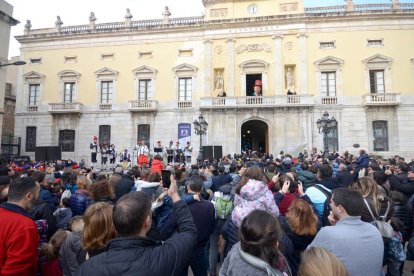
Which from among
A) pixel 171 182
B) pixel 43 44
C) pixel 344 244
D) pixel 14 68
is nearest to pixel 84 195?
pixel 171 182

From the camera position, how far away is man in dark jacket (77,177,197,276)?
6.37 feet

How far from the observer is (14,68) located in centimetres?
3641

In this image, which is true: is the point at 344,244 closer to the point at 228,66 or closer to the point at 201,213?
the point at 201,213

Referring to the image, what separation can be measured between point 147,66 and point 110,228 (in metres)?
25.4

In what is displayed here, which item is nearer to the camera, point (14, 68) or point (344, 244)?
point (344, 244)

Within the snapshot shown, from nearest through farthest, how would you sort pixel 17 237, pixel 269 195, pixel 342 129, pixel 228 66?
pixel 17 237 < pixel 269 195 < pixel 342 129 < pixel 228 66

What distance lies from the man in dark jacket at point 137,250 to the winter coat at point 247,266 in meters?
0.35

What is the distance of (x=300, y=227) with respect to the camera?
11.3 ft

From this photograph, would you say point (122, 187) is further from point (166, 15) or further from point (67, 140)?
point (166, 15)

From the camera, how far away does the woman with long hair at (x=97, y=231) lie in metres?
2.64

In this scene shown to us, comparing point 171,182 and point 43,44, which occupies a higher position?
point 43,44

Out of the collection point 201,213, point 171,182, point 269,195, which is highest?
point 171,182

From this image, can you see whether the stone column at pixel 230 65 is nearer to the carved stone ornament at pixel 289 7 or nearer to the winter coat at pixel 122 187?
the carved stone ornament at pixel 289 7

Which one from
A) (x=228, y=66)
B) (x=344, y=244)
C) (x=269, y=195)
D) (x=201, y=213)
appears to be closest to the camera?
(x=344, y=244)
